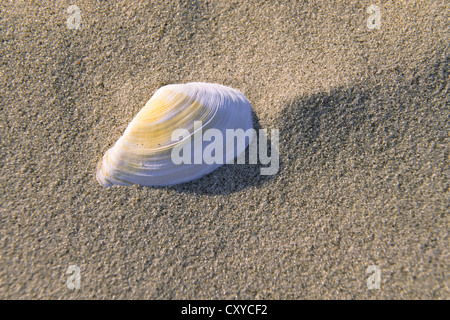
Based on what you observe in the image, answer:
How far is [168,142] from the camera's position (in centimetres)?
144

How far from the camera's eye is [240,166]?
148cm

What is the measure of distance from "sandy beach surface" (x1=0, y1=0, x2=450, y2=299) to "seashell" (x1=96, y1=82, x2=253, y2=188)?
0.06 m

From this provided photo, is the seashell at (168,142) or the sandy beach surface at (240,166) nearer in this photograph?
the sandy beach surface at (240,166)

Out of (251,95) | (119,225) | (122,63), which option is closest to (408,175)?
(251,95)

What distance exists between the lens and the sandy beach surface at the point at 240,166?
1.30 m

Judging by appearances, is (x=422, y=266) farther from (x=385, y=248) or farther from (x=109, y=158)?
(x=109, y=158)

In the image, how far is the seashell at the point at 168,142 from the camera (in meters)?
1.44

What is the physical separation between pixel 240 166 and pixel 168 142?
0.99ft

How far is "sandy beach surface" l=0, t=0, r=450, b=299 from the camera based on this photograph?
4.26 feet

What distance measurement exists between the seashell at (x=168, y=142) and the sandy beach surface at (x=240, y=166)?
0.06m

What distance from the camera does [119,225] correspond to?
4.54ft
